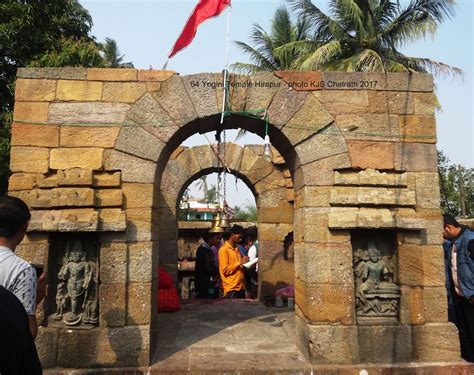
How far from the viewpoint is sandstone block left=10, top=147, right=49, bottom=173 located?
3.94m

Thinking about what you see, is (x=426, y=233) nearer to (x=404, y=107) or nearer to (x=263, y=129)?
(x=404, y=107)

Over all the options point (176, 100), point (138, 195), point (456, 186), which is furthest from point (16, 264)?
point (456, 186)

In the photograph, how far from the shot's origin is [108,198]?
391cm

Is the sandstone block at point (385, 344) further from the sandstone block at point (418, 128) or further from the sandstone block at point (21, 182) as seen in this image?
the sandstone block at point (21, 182)

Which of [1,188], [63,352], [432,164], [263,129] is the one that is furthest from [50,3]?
[432,164]

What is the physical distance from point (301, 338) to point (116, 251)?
2.13 meters

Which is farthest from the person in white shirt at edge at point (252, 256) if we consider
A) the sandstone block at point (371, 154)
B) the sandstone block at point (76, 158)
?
the sandstone block at point (76, 158)

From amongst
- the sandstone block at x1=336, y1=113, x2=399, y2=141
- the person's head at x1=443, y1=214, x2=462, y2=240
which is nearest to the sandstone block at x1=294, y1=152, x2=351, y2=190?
the sandstone block at x1=336, y1=113, x2=399, y2=141

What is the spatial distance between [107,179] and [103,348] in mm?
1654

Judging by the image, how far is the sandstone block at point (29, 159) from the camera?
394 cm

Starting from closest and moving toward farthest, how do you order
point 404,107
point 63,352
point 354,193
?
point 63,352 < point 354,193 < point 404,107

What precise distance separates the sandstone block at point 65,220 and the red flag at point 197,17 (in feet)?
6.79

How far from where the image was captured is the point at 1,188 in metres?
9.05

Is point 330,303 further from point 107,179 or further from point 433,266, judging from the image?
point 107,179
